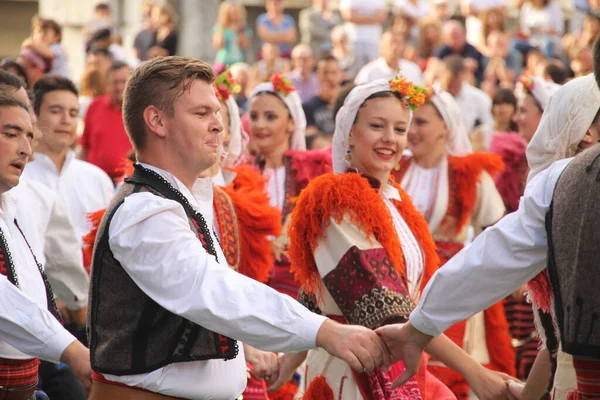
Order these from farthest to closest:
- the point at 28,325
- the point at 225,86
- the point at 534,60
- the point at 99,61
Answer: the point at 534,60 → the point at 99,61 → the point at 225,86 → the point at 28,325

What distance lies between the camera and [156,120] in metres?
3.79

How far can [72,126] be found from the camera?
7219 mm

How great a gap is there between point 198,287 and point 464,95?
8.83m

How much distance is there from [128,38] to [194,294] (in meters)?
Answer: 13.1

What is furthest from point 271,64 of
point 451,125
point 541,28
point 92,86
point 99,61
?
point 451,125

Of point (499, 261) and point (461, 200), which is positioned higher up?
point (499, 261)

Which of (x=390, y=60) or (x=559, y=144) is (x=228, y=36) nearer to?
(x=390, y=60)

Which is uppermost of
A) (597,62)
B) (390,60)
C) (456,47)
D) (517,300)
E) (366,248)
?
(597,62)

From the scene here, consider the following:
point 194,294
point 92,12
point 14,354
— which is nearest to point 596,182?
point 194,294

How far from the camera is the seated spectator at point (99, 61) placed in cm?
1158

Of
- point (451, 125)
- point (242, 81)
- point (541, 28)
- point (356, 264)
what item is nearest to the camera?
point (356, 264)

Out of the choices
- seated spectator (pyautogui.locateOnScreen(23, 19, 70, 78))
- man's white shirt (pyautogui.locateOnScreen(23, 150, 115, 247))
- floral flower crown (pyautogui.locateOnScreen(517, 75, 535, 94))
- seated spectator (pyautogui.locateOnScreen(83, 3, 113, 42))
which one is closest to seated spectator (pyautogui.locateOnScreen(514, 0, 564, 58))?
seated spectator (pyautogui.locateOnScreen(83, 3, 113, 42))

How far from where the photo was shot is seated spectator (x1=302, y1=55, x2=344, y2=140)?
37.5 feet

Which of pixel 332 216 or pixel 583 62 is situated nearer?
pixel 332 216
